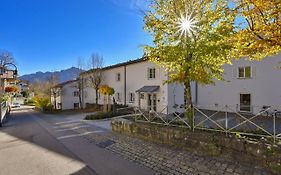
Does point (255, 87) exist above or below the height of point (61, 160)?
above

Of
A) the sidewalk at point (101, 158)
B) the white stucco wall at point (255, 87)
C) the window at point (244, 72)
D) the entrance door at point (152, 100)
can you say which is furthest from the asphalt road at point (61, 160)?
the window at point (244, 72)

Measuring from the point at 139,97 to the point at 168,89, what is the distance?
4.53 meters

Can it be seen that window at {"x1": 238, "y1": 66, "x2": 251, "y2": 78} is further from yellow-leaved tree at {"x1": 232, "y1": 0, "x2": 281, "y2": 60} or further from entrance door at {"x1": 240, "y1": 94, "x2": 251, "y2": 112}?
yellow-leaved tree at {"x1": 232, "y1": 0, "x2": 281, "y2": 60}

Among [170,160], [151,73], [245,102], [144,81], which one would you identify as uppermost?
[151,73]

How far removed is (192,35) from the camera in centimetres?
853

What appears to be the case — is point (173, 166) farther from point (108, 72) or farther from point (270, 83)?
point (108, 72)

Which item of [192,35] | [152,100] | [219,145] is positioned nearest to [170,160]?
[219,145]

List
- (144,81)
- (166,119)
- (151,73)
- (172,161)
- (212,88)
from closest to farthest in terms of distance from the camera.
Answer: (172,161) → (166,119) → (212,88) → (151,73) → (144,81)

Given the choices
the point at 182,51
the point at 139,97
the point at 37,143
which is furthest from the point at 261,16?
the point at 139,97

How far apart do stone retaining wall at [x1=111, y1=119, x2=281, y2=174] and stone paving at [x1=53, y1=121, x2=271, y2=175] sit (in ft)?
0.76

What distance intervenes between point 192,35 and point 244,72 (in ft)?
42.6

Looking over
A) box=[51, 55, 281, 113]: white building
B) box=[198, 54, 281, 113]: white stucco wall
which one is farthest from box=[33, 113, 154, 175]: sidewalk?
box=[198, 54, 281, 113]: white stucco wall

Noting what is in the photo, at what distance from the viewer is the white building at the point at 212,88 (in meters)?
17.3

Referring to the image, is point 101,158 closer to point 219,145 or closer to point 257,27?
point 219,145
